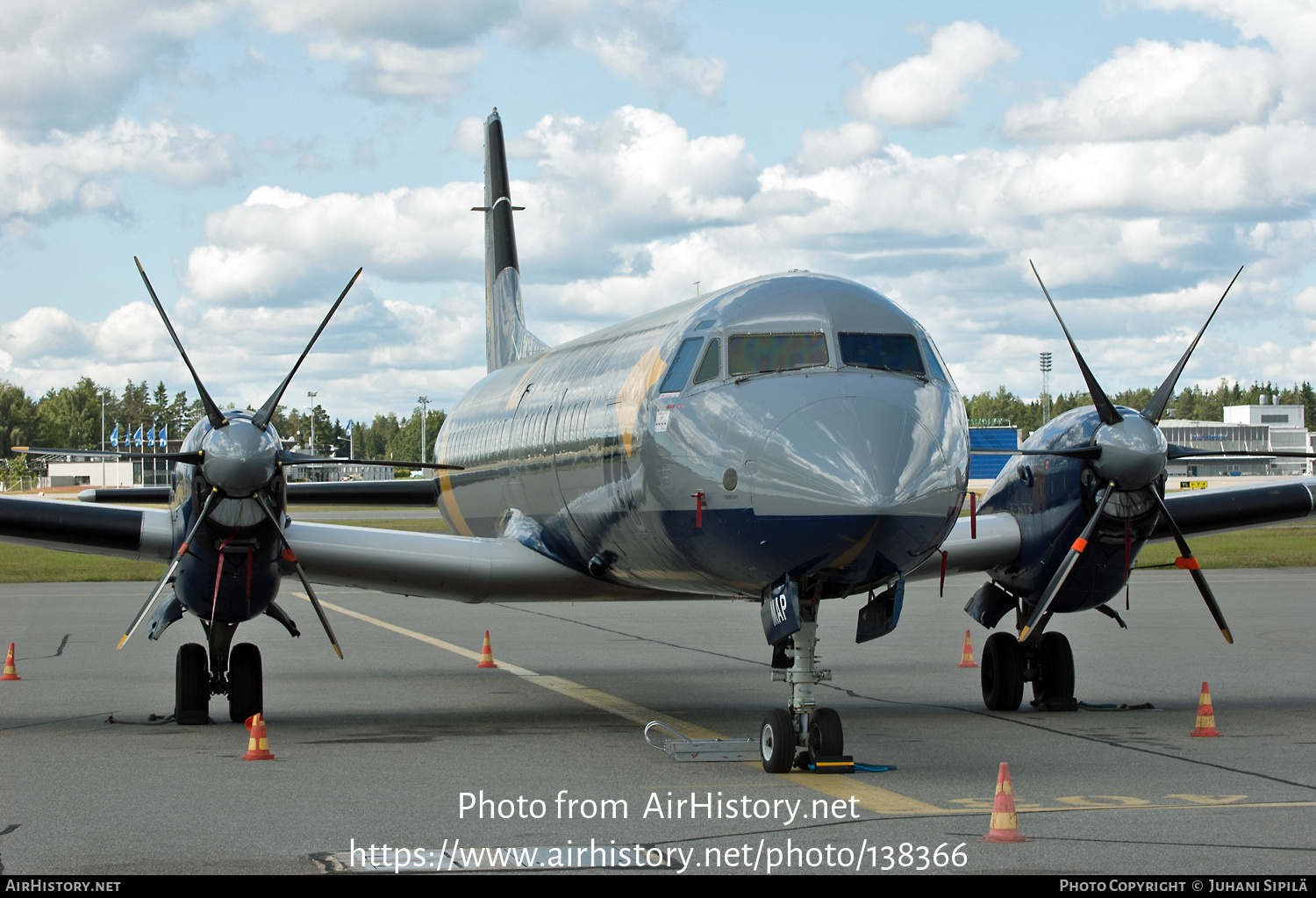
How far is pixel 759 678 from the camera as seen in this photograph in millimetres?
15461

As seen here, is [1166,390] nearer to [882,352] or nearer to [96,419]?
[882,352]

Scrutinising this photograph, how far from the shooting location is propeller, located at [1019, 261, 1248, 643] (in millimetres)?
11297

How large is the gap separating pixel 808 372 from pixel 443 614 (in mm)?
17025

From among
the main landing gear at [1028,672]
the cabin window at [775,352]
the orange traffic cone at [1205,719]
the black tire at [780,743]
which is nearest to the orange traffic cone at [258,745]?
the black tire at [780,743]

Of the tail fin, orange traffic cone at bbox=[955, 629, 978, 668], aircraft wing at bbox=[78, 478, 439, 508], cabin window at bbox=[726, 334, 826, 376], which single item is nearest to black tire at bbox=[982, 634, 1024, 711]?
orange traffic cone at bbox=[955, 629, 978, 668]

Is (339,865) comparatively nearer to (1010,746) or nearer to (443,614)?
(1010,746)

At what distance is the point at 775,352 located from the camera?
9.53 meters

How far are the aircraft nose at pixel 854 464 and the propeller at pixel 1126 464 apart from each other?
Result: 3014mm

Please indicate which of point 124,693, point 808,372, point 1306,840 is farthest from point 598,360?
point 1306,840

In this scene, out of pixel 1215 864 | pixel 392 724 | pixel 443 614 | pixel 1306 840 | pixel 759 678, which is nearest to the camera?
pixel 1215 864

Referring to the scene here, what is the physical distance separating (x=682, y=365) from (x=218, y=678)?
5.13 m

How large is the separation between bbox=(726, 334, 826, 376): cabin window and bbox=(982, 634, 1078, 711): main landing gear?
15.1 feet

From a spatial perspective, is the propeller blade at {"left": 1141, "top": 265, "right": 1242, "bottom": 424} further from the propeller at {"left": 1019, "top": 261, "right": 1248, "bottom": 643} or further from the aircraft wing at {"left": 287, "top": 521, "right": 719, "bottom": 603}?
the aircraft wing at {"left": 287, "top": 521, "right": 719, "bottom": 603}

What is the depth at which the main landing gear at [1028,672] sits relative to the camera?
12.7m
